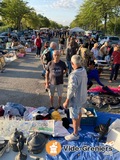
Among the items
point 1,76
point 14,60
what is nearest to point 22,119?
point 1,76

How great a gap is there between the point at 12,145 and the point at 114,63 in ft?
21.9

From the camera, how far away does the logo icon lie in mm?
4337

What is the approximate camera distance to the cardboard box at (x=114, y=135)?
443cm

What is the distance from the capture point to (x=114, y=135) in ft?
15.0

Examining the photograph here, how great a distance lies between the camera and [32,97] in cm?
769

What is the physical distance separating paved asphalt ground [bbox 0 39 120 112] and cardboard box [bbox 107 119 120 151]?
8.41ft

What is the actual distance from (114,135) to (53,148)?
131 cm

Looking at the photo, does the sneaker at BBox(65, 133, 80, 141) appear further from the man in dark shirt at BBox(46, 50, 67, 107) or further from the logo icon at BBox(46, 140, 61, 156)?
the man in dark shirt at BBox(46, 50, 67, 107)

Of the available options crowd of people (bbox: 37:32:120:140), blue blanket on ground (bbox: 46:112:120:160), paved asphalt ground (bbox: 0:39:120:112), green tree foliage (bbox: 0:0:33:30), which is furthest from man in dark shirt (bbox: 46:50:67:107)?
green tree foliage (bbox: 0:0:33:30)

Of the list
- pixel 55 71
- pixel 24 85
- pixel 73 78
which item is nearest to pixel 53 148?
pixel 73 78

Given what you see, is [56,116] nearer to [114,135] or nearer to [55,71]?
[55,71]

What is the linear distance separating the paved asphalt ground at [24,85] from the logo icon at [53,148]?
246 cm

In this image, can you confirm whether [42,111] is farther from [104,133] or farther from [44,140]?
[104,133]

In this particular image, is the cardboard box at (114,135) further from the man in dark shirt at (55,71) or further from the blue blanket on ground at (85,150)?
the man in dark shirt at (55,71)
